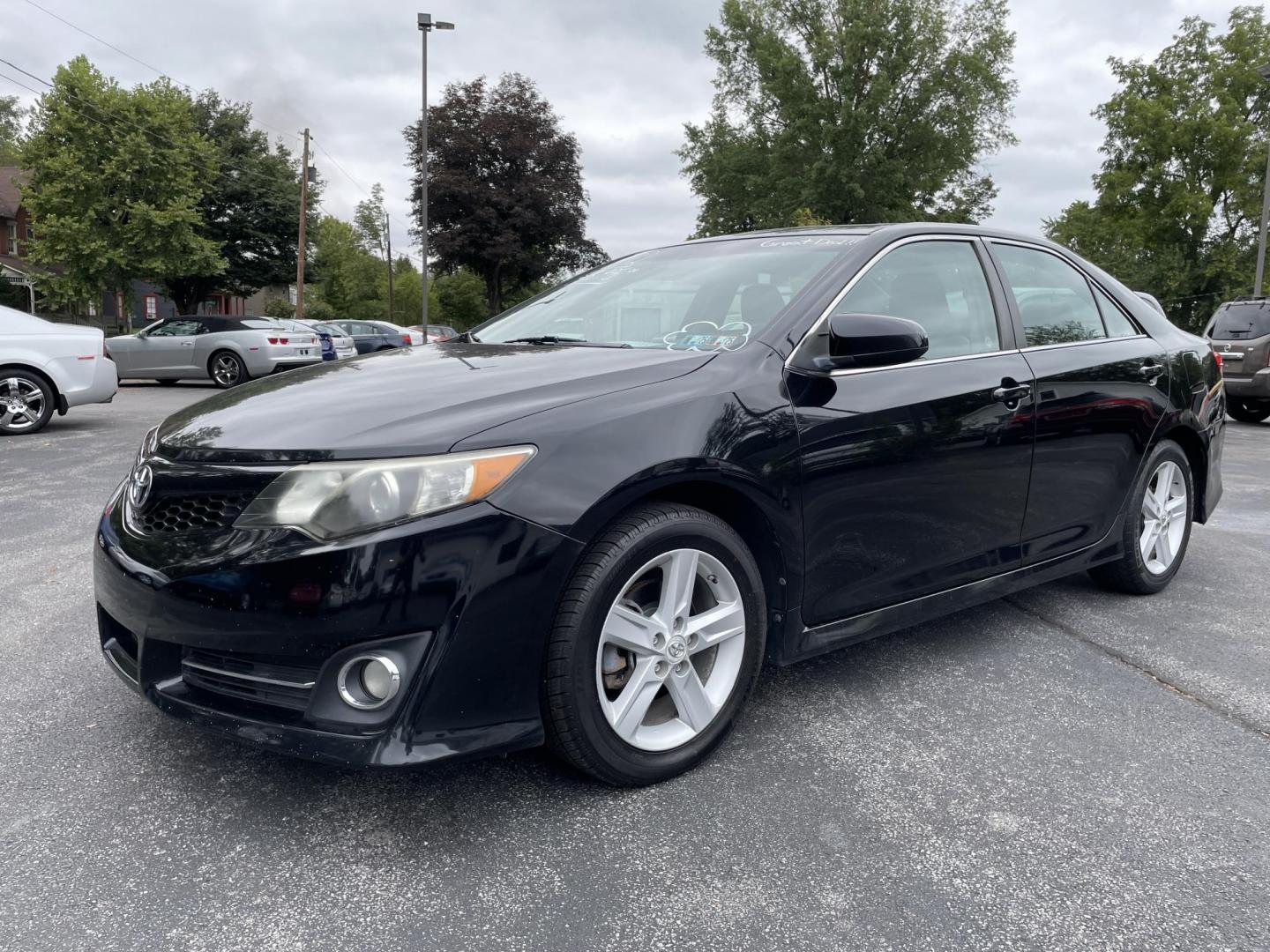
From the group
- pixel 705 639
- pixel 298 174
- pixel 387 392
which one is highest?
pixel 298 174

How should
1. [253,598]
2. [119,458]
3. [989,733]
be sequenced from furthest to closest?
[119,458], [989,733], [253,598]

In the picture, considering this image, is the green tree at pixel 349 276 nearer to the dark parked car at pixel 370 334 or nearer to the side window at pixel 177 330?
the dark parked car at pixel 370 334

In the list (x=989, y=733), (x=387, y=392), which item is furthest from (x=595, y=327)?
(x=989, y=733)

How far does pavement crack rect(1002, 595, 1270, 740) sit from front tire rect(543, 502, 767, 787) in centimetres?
156

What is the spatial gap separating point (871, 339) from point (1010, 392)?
840 mm

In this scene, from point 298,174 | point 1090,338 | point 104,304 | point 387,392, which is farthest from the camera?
point 104,304

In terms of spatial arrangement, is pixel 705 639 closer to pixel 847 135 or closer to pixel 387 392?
pixel 387 392

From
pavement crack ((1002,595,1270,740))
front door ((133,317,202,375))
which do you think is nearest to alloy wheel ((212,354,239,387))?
front door ((133,317,202,375))

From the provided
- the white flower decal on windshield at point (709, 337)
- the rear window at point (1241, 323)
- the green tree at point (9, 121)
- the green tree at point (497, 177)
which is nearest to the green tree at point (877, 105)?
the green tree at point (497, 177)

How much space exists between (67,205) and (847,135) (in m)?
26.6

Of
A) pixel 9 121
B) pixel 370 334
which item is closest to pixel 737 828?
pixel 370 334

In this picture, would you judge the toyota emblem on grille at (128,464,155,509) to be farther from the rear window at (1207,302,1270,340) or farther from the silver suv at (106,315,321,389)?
the silver suv at (106,315,321,389)

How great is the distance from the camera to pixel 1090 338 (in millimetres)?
3787

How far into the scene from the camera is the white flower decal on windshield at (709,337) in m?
2.75
